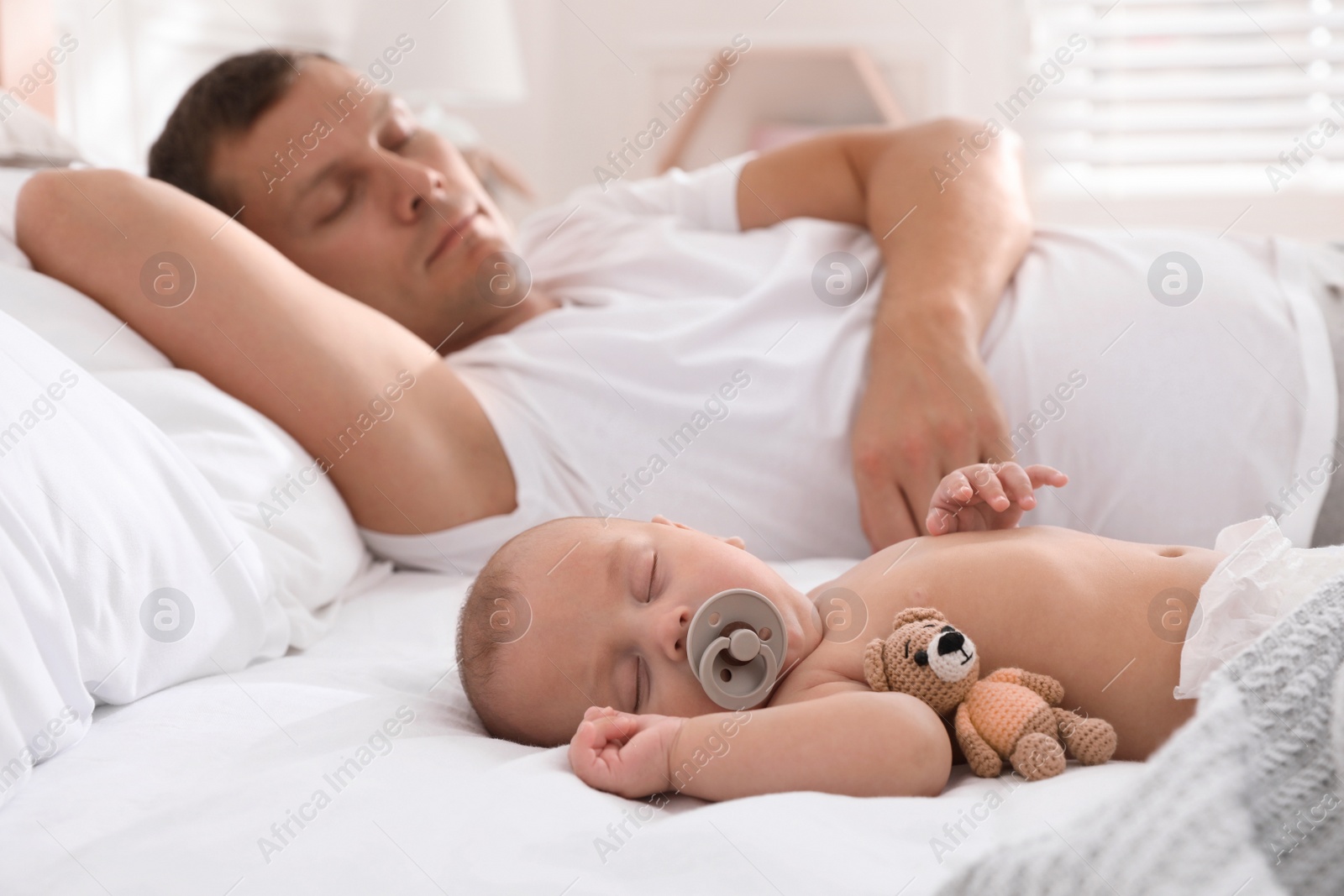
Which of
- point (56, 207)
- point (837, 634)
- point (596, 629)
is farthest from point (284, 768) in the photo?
point (56, 207)

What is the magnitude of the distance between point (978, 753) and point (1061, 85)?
2980mm

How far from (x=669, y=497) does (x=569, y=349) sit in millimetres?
239

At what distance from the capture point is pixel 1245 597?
714mm

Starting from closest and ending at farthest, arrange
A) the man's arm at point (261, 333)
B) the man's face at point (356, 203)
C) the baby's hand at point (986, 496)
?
the baby's hand at point (986, 496), the man's arm at point (261, 333), the man's face at point (356, 203)

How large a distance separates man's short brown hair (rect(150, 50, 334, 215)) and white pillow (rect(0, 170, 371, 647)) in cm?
42

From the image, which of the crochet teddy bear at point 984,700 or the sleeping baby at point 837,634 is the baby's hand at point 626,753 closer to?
the sleeping baby at point 837,634

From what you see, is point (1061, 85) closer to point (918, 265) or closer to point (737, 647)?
point (918, 265)

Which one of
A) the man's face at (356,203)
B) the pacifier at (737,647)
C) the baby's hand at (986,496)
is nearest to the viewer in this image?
the pacifier at (737,647)

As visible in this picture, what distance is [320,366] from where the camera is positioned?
1098 mm

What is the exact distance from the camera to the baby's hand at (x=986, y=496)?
864 mm

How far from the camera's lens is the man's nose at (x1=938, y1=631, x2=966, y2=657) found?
0.71 meters

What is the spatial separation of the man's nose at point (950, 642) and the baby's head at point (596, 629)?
13 centimetres

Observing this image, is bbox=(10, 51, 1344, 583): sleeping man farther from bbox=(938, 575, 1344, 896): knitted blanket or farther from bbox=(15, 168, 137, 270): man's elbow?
bbox=(938, 575, 1344, 896): knitted blanket

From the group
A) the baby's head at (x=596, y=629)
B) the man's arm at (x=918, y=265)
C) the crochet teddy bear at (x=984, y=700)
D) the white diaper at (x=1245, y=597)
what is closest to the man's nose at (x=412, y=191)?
the man's arm at (x=918, y=265)
